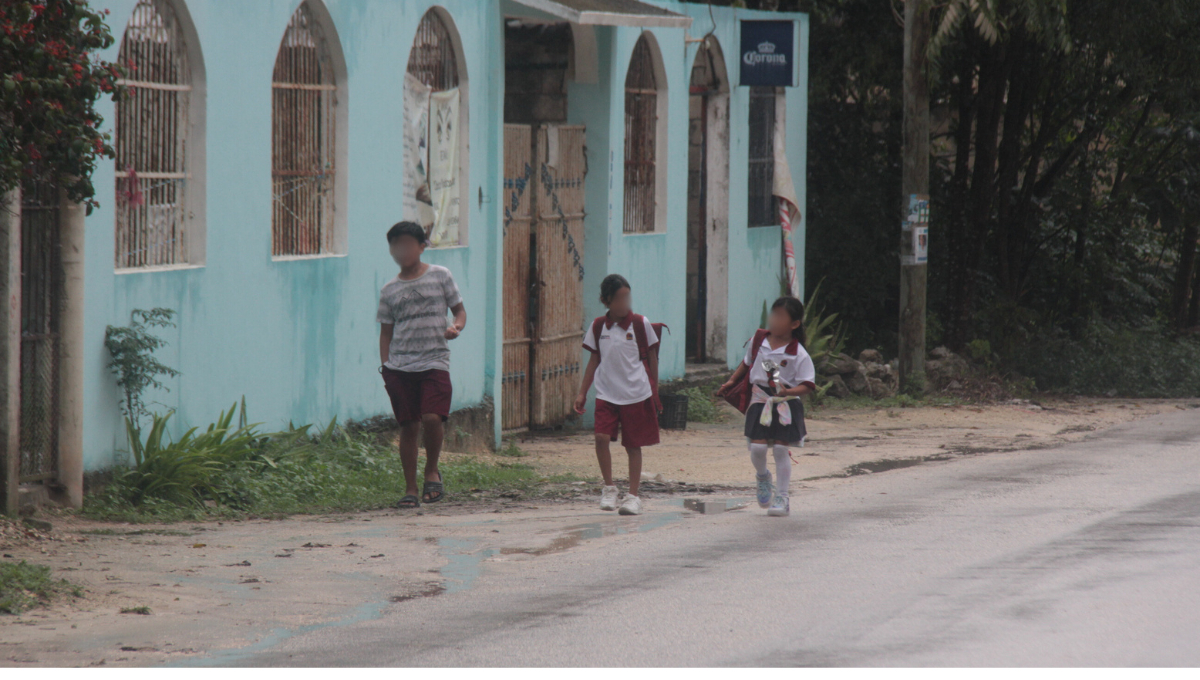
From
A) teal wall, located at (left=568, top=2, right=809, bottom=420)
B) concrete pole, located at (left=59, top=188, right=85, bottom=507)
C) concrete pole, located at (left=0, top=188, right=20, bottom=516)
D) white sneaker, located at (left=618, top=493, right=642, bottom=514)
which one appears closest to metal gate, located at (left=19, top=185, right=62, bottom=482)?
concrete pole, located at (left=59, top=188, right=85, bottom=507)

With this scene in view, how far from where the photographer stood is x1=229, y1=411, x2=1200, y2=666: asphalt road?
4938 millimetres

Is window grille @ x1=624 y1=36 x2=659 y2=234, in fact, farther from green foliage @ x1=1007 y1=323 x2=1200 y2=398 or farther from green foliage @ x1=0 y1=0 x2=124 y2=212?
green foliage @ x1=0 y1=0 x2=124 y2=212

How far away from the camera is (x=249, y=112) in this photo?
888 cm

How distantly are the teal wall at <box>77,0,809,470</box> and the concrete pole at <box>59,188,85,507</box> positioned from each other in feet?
0.51

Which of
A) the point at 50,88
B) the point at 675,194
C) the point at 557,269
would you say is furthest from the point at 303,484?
the point at 675,194

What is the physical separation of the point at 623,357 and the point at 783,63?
802 centimetres

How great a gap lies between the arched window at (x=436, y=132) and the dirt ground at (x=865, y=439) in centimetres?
213

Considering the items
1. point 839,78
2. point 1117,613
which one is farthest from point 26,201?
point 839,78

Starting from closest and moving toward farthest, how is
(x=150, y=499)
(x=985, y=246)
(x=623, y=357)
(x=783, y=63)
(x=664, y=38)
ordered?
1. (x=150, y=499)
2. (x=623, y=357)
3. (x=664, y=38)
4. (x=783, y=63)
5. (x=985, y=246)

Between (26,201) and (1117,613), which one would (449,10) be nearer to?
(26,201)

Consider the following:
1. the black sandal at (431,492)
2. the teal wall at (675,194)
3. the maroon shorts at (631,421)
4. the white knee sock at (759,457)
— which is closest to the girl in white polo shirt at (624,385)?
the maroon shorts at (631,421)

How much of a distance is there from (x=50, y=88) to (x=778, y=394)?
436cm

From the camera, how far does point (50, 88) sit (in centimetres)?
558

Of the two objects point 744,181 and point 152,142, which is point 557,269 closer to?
point 744,181
